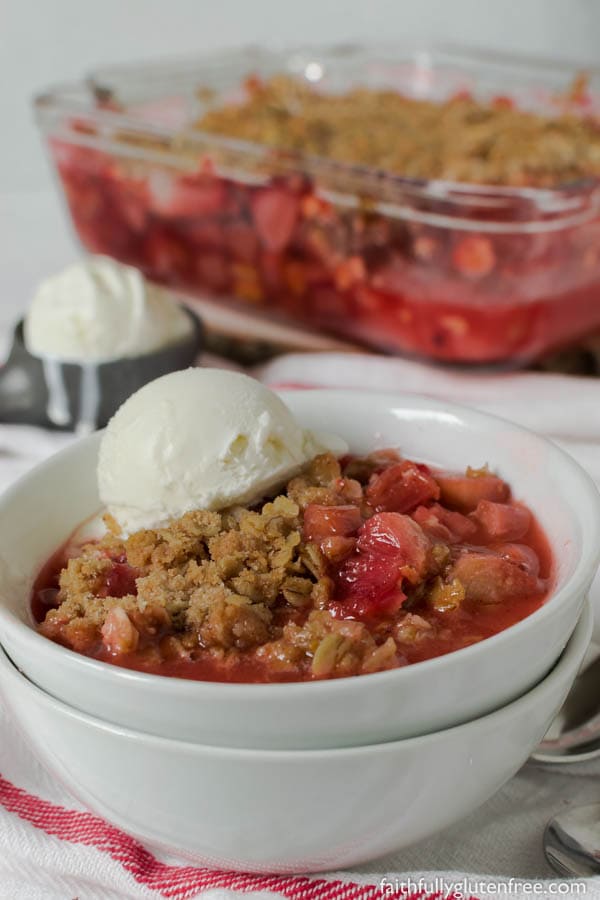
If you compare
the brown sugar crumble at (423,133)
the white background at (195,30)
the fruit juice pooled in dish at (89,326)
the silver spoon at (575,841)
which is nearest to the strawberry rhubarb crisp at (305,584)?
the silver spoon at (575,841)

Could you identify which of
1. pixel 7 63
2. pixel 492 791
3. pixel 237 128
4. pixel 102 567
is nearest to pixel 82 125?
pixel 237 128

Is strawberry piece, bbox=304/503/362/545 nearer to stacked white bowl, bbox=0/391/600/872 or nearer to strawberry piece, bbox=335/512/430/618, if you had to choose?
strawberry piece, bbox=335/512/430/618

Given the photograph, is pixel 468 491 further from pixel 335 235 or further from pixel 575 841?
pixel 335 235

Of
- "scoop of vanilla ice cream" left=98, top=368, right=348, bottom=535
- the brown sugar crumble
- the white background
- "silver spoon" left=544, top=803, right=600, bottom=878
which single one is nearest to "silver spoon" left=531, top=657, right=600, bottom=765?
"silver spoon" left=544, top=803, right=600, bottom=878

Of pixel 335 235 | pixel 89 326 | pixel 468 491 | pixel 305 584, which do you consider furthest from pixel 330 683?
pixel 335 235

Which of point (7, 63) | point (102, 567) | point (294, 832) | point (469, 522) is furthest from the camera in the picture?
point (7, 63)

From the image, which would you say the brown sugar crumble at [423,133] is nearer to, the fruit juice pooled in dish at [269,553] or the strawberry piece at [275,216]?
the strawberry piece at [275,216]

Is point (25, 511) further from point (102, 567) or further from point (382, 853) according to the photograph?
point (382, 853)
